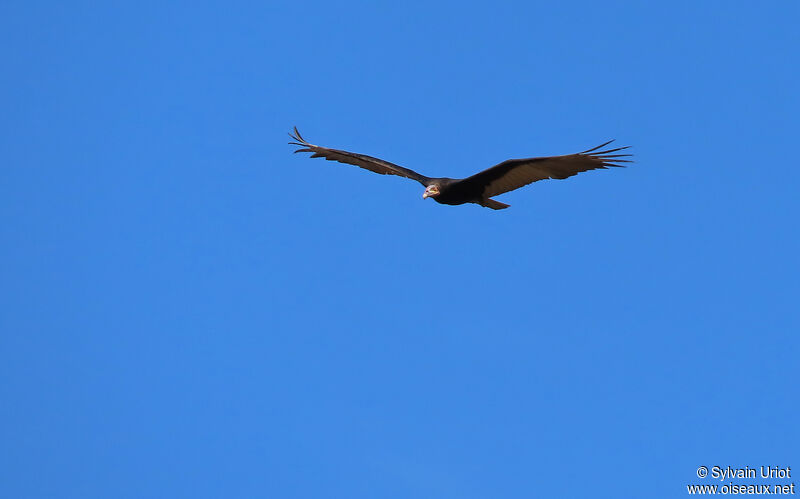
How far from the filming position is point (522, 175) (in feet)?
54.9

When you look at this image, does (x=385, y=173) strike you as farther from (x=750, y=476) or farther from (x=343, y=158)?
(x=750, y=476)

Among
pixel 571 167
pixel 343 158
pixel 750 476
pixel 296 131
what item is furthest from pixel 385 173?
pixel 750 476

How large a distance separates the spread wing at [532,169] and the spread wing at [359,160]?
2324 millimetres

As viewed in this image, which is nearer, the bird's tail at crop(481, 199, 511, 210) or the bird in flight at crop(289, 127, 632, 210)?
the bird in flight at crop(289, 127, 632, 210)

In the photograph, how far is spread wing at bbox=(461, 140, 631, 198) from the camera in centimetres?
1530

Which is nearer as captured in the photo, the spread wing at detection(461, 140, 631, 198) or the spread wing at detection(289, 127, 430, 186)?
the spread wing at detection(461, 140, 631, 198)

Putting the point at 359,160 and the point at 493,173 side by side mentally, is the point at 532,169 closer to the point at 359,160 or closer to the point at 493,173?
the point at 493,173

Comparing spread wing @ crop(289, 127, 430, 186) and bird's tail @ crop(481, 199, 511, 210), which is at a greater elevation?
spread wing @ crop(289, 127, 430, 186)

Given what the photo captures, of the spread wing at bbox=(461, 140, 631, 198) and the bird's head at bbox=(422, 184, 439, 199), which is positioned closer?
the spread wing at bbox=(461, 140, 631, 198)

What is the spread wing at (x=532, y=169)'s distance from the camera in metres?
15.3

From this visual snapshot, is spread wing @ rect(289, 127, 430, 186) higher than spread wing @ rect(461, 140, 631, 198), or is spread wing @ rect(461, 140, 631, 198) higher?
spread wing @ rect(289, 127, 430, 186)

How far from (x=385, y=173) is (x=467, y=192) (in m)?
3.24

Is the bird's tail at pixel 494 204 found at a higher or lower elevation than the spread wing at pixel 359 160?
lower

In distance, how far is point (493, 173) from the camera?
16844 mm
